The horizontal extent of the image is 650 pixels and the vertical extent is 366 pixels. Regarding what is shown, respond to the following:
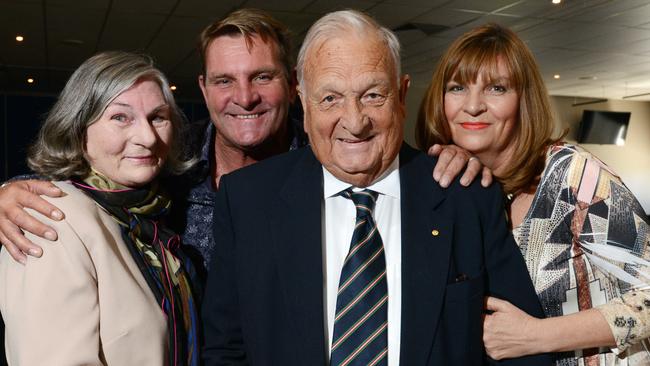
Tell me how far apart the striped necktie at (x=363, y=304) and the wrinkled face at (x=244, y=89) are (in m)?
0.88

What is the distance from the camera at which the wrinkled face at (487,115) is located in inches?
78.9

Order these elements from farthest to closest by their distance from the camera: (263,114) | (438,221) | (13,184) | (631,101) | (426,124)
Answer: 1. (631,101)
2. (263,114)
3. (426,124)
4. (13,184)
5. (438,221)

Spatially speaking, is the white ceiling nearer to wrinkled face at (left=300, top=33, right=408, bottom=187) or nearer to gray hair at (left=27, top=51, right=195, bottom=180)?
gray hair at (left=27, top=51, right=195, bottom=180)

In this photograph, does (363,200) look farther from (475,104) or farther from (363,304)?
(475,104)

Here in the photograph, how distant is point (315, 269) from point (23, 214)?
0.79 meters

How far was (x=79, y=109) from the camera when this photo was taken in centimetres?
180

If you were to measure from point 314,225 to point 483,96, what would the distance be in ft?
2.52

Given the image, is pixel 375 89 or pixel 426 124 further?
pixel 426 124

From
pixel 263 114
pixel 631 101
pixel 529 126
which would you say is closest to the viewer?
pixel 529 126

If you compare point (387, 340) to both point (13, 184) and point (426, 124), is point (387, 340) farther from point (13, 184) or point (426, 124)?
point (13, 184)

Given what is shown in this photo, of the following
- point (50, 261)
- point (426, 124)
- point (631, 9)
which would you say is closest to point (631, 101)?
point (631, 9)

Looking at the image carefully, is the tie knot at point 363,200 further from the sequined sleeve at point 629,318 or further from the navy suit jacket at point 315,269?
the sequined sleeve at point 629,318

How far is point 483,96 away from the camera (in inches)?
79.6

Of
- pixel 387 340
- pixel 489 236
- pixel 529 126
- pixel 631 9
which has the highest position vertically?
pixel 631 9
